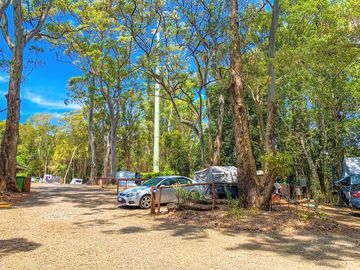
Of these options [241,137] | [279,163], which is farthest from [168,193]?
[279,163]

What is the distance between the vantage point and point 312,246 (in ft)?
21.2

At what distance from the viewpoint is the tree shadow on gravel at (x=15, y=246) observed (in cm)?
543

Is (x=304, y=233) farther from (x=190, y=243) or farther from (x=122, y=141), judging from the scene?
(x=122, y=141)

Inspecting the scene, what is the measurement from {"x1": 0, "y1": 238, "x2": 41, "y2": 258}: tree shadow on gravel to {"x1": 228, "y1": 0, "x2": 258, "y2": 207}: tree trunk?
23.2 feet

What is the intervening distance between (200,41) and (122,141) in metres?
27.1

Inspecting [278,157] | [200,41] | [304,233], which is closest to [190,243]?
[304,233]

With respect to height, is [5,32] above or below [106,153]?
above

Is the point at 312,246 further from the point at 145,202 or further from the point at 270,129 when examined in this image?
the point at 145,202

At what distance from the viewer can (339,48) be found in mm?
9734

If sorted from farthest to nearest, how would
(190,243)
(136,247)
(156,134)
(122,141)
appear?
(122,141) < (156,134) < (190,243) < (136,247)

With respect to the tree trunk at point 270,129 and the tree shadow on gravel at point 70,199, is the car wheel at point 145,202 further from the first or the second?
the tree trunk at point 270,129

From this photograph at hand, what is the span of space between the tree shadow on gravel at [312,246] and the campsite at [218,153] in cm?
4

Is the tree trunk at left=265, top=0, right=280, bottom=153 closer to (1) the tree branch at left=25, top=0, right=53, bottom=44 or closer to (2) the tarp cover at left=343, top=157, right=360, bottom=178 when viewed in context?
(2) the tarp cover at left=343, top=157, right=360, bottom=178

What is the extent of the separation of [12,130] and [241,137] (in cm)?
1203
